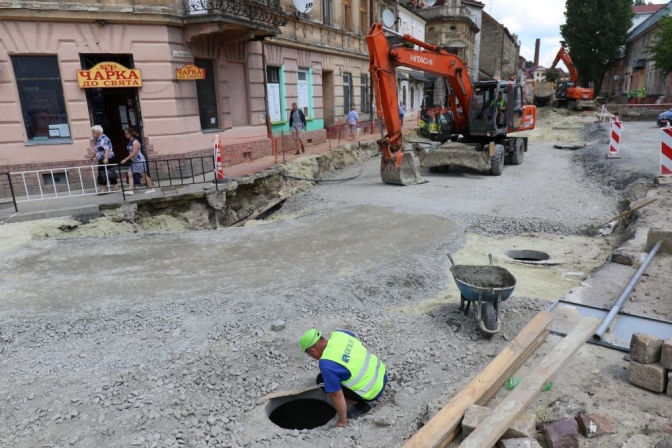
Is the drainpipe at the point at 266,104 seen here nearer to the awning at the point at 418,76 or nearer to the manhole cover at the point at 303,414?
the manhole cover at the point at 303,414

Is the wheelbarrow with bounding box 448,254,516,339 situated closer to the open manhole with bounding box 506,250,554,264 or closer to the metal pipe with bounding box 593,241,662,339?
the metal pipe with bounding box 593,241,662,339

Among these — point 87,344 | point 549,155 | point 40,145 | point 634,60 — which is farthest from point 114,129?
point 634,60

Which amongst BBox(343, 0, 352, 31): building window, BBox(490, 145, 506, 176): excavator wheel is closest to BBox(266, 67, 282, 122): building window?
BBox(343, 0, 352, 31): building window

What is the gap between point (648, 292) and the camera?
5492 millimetres

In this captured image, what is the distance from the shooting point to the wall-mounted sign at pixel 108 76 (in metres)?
11.5

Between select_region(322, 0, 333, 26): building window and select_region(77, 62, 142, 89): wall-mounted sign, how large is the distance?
33.9ft

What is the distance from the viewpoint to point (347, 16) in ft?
72.8

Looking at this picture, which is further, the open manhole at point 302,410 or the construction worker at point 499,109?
the construction worker at point 499,109

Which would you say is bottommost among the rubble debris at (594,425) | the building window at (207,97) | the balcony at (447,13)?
the rubble debris at (594,425)

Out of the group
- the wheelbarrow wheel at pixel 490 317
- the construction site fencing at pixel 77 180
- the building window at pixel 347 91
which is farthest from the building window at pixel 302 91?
the wheelbarrow wheel at pixel 490 317

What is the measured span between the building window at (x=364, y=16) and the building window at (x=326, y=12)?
3680 millimetres

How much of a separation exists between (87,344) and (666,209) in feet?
32.0

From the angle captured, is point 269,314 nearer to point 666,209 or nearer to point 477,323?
point 477,323

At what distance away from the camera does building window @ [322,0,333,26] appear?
19.7 meters
